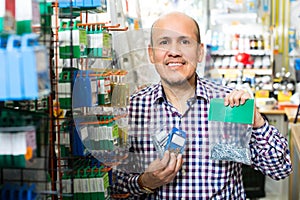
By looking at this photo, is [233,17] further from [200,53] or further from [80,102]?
[80,102]

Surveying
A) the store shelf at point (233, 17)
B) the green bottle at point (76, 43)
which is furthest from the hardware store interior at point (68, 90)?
the store shelf at point (233, 17)

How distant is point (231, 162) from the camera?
2389 mm

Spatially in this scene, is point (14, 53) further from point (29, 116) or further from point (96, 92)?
point (96, 92)

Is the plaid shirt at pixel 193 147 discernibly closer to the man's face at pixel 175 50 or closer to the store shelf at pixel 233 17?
the man's face at pixel 175 50

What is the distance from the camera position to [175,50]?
228 cm

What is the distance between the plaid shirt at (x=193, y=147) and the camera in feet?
7.69

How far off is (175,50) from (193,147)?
0.42 meters

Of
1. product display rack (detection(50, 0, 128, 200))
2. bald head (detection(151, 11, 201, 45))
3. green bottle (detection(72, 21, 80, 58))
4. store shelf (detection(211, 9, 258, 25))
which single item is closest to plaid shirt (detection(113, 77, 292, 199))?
product display rack (detection(50, 0, 128, 200))

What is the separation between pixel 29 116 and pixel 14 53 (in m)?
0.27

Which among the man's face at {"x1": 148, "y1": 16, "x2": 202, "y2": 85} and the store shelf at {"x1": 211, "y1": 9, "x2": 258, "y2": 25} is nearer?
the man's face at {"x1": 148, "y1": 16, "x2": 202, "y2": 85}

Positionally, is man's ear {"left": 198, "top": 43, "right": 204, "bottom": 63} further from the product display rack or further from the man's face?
the product display rack

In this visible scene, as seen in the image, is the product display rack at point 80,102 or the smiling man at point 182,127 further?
the smiling man at point 182,127

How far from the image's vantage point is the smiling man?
7.55ft

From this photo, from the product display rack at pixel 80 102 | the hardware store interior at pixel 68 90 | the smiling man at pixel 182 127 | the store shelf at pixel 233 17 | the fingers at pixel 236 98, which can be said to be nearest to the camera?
the hardware store interior at pixel 68 90
